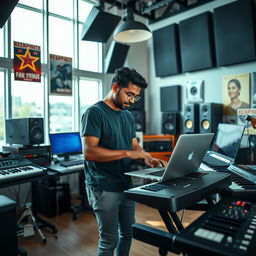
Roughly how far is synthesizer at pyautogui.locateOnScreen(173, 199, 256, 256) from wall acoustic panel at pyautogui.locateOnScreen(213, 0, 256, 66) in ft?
10.1

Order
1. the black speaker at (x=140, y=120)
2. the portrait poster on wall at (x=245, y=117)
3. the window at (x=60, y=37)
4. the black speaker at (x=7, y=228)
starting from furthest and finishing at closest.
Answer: the black speaker at (x=140, y=120), the window at (x=60, y=37), the portrait poster on wall at (x=245, y=117), the black speaker at (x=7, y=228)

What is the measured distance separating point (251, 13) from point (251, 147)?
1857 millimetres

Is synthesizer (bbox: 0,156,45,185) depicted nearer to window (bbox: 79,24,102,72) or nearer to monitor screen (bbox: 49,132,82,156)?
monitor screen (bbox: 49,132,82,156)

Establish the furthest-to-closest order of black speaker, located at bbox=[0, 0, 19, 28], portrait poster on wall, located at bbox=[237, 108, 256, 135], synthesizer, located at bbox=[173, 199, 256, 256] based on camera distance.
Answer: portrait poster on wall, located at bbox=[237, 108, 256, 135]
black speaker, located at bbox=[0, 0, 19, 28]
synthesizer, located at bbox=[173, 199, 256, 256]

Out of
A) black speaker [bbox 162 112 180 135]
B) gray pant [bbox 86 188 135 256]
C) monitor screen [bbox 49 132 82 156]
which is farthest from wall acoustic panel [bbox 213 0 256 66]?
gray pant [bbox 86 188 135 256]

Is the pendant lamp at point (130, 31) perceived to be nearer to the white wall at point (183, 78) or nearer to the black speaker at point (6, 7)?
the black speaker at point (6, 7)

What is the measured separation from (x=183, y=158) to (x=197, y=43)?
333 centimetres

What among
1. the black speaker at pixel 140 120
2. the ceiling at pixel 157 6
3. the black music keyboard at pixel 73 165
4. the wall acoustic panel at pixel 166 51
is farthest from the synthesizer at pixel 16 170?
the wall acoustic panel at pixel 166 51

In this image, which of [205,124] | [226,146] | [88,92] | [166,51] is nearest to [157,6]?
[166,51]

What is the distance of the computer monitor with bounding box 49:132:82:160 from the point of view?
11.1 ft

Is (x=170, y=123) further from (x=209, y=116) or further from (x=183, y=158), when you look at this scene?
(x=183, y=158)

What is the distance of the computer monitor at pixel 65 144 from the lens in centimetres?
338

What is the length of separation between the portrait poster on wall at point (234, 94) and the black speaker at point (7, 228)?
10.4 ft

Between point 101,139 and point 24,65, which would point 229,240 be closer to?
point 101,139
